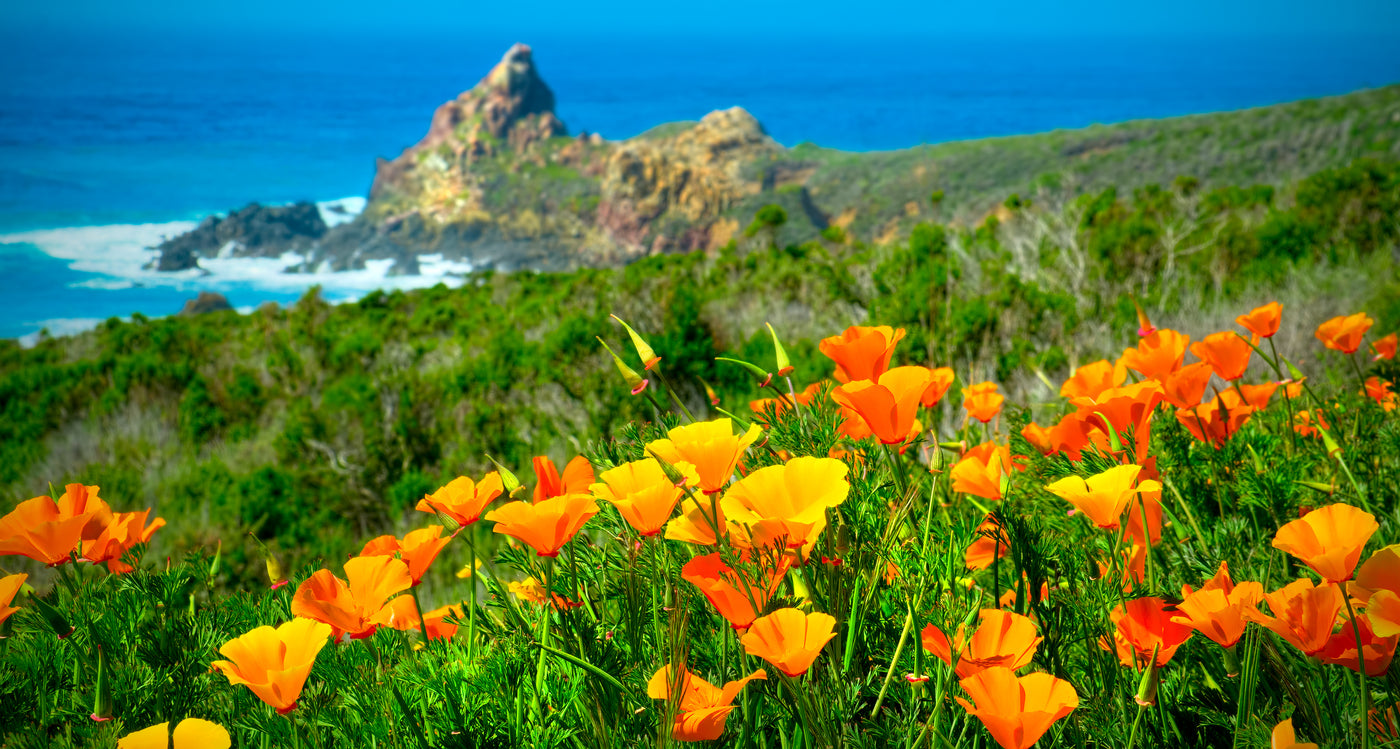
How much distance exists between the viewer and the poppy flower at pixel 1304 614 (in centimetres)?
59

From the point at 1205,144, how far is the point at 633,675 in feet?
105

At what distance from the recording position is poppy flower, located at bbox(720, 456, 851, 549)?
0.66 m

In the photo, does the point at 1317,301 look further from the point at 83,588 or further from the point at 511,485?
the point at 83,588

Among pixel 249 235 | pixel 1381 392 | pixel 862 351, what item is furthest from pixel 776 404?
pixel 249 235

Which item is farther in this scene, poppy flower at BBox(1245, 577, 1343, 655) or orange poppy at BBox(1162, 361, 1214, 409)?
orange poppy at BBox(1162, 361, 1214, 409)

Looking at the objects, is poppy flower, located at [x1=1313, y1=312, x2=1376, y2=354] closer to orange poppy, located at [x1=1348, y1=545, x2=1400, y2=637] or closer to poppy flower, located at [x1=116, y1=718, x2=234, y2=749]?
orange poppy, located at [x1=1348, y1=545, x2=1400, y2=637]

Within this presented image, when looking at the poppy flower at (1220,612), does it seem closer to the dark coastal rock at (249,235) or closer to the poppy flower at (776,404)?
the poppy flower at (776,404)

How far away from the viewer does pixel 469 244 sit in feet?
176

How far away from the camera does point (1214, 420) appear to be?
1181 mm

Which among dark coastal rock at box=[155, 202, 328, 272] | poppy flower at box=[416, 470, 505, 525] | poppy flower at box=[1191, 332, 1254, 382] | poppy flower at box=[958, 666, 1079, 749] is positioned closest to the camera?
poppy flower at box=[958, 666, 1079, 749]

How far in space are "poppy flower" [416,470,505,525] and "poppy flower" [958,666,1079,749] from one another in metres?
0.56

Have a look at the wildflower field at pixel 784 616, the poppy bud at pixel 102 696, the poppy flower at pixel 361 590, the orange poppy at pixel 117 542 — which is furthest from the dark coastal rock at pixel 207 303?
the poppy flower at pixel 361 590

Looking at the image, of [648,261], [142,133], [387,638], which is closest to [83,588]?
[387,638]

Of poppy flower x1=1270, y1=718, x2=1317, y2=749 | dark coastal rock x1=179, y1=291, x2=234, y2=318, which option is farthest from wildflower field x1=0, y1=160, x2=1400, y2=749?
dark coastal rock x1=179, y1=291, x2=234, y2=318
